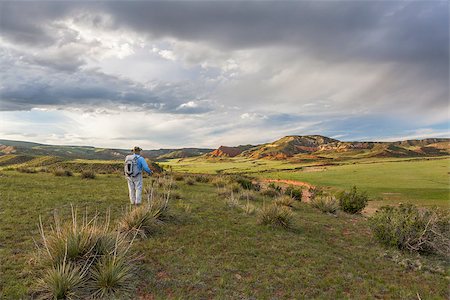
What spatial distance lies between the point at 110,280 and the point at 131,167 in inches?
271

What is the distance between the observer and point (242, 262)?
697 cm

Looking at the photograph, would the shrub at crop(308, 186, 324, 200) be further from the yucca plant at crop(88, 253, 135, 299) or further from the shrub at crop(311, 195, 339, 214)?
the yucca plant at crop(88, 253, 135, 299)

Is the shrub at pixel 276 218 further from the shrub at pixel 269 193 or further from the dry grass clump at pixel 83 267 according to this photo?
the shrub at pixel 269 193

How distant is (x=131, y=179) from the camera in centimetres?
1188

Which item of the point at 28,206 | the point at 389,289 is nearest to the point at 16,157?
the point at 28,206

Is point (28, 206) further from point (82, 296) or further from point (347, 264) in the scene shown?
point (347, 264)

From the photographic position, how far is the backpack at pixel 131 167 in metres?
11.8

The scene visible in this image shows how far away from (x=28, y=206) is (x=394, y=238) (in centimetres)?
1277

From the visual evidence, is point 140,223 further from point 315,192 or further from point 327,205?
point 315,192

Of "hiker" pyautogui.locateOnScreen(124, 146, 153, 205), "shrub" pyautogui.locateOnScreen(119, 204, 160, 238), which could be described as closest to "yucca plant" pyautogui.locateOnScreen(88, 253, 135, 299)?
"shrub" pyautogui.locateOnScreen(119, 204, 160, 238)

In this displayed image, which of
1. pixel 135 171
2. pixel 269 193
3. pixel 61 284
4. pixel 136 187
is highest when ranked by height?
pixel 135 171

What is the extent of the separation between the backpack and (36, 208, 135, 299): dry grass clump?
536cm

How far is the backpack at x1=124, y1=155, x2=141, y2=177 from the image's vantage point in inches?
464

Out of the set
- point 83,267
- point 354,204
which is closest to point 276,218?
point 83,267
